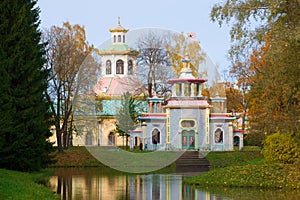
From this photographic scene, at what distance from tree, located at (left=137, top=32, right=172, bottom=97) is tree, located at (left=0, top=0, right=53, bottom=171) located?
11171 mm

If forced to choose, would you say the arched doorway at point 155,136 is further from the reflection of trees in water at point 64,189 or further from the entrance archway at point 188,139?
the reflection of trees in water at point 64,189

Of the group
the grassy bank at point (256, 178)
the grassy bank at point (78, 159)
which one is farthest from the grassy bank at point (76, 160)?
the grassy bank at point (256, 178)

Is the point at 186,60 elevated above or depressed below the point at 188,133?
above

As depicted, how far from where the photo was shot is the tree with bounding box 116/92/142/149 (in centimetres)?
4838

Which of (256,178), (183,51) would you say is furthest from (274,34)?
(183,51)

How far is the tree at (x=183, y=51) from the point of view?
38375 millimetres

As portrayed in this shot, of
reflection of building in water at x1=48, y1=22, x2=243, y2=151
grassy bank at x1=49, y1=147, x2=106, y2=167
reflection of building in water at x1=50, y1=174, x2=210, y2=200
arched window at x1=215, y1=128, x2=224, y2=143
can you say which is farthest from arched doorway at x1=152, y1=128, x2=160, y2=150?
reflection of building in water at x1=50, y1=174, x2=210, y2=200

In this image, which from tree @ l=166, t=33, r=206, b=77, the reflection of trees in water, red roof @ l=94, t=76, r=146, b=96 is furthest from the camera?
red roof @ l=94, t=76, r=146, b=96

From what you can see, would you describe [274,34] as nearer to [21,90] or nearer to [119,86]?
[21,90]

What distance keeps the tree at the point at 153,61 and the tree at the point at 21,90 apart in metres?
11.2

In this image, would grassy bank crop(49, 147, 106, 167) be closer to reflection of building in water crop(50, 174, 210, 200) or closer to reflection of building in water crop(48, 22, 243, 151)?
reflection of building in water crop(48, 22, 243, 151)

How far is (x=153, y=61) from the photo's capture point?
1671 inches

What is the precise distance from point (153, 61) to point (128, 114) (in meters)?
7.52

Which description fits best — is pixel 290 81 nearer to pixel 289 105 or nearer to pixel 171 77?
pixel 289 105
